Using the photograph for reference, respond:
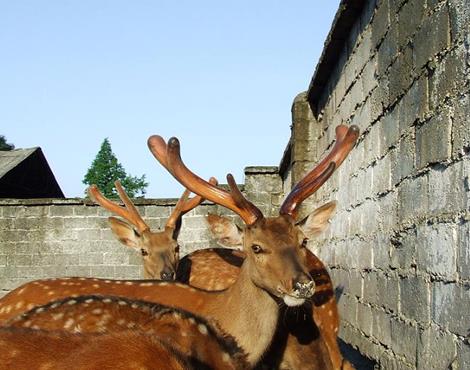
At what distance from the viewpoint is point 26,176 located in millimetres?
28141

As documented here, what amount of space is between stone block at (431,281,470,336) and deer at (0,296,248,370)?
1.14 metres

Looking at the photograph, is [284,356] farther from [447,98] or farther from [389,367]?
[447,98]

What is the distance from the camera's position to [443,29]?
4.65 metres

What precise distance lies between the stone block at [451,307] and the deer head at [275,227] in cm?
71

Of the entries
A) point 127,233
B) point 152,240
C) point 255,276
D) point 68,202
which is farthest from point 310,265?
point 68,202

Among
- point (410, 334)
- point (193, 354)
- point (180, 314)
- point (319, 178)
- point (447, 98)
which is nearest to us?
point (193, 354)

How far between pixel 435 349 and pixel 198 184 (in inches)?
86.6

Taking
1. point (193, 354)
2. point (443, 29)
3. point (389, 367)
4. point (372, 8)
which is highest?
point (372, 8)

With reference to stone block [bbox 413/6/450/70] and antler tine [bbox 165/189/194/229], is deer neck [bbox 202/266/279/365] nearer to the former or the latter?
stone block [bbox 413/6/450/70]

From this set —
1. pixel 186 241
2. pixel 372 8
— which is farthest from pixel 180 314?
pixel 186 241

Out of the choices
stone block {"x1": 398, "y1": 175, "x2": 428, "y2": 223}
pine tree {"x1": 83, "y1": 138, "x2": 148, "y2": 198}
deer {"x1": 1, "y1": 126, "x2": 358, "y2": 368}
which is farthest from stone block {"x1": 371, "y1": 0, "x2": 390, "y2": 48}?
pine tree {"x1": 83, "y1": 138, "x2": 148, "y2": 198}

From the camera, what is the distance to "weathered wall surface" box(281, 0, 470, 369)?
173 inches

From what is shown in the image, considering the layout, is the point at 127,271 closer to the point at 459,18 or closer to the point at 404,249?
the point at 404,249

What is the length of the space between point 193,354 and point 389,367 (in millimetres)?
2860
